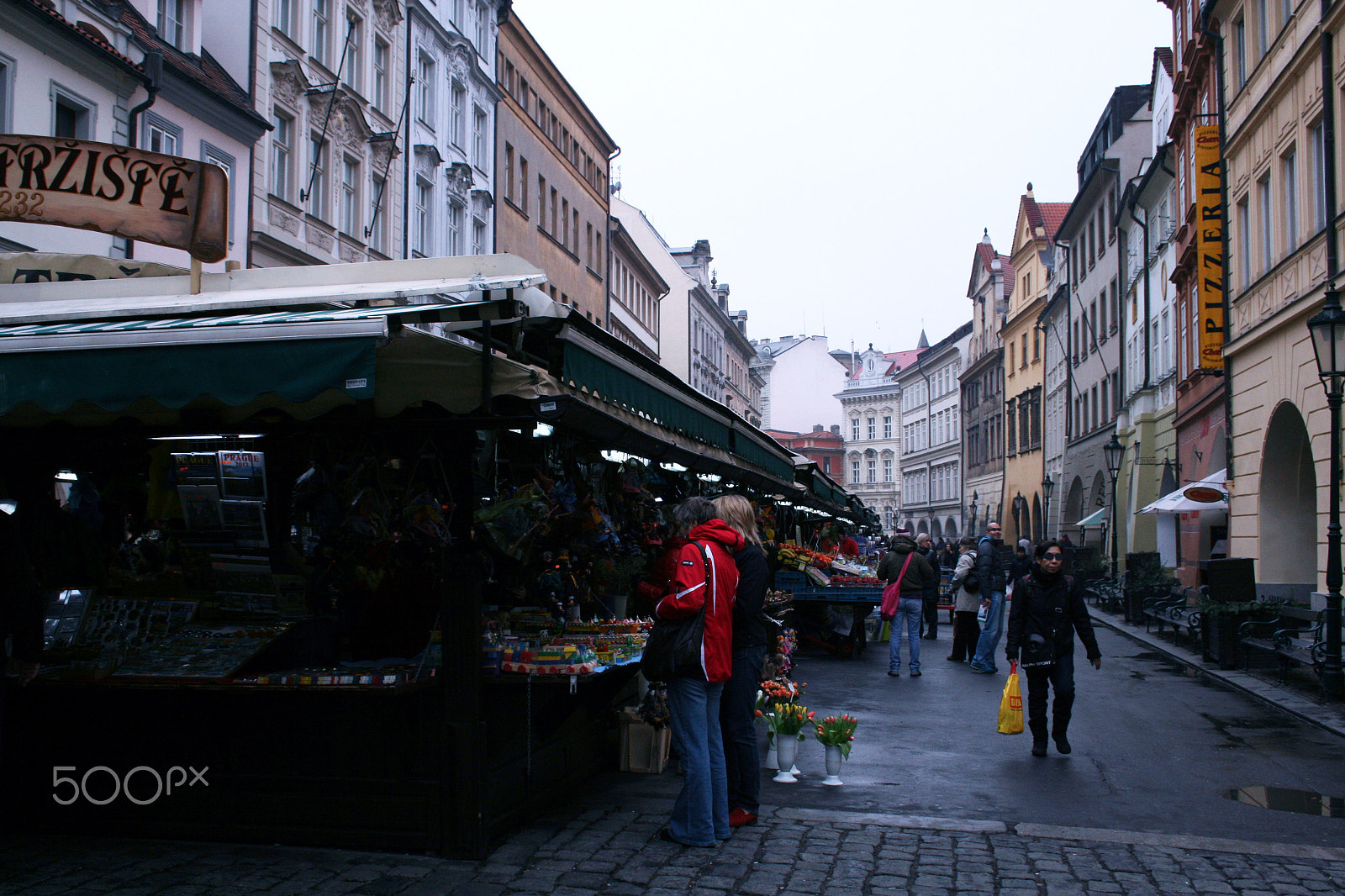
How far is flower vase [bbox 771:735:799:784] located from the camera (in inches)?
307

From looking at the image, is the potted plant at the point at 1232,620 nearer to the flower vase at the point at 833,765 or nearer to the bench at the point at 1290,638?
the bench at the point at 1290,638

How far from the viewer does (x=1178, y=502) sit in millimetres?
21297

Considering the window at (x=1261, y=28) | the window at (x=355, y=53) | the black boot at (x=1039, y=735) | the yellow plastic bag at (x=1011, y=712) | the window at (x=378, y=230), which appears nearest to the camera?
the black boot at (x=1039, y=735)

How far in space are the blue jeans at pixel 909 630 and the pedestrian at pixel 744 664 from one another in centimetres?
765

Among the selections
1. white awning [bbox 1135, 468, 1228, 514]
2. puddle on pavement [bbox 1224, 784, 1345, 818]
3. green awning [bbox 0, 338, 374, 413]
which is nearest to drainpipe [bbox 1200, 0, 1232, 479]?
white awning [bbox 1135, 468, 1228, 514]

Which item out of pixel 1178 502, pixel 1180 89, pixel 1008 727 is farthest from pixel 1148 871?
pixel 1180 89

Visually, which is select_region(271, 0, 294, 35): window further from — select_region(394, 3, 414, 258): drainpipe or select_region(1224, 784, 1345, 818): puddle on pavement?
select_region(1224, 784, 1345, 818): puddle on pavement

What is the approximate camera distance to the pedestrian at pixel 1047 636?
29.5 feet

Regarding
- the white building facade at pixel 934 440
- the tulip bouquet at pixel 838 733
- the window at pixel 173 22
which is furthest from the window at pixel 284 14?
the white building facade at pixel 934 440

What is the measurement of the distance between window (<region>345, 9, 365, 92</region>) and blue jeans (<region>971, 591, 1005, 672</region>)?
701 inches

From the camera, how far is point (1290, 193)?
17.3 meters

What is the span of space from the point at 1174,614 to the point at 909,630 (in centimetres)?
773

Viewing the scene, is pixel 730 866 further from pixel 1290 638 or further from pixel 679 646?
pixel 1290 638

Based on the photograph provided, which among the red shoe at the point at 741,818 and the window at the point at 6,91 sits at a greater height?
the window at the point at 6,91
